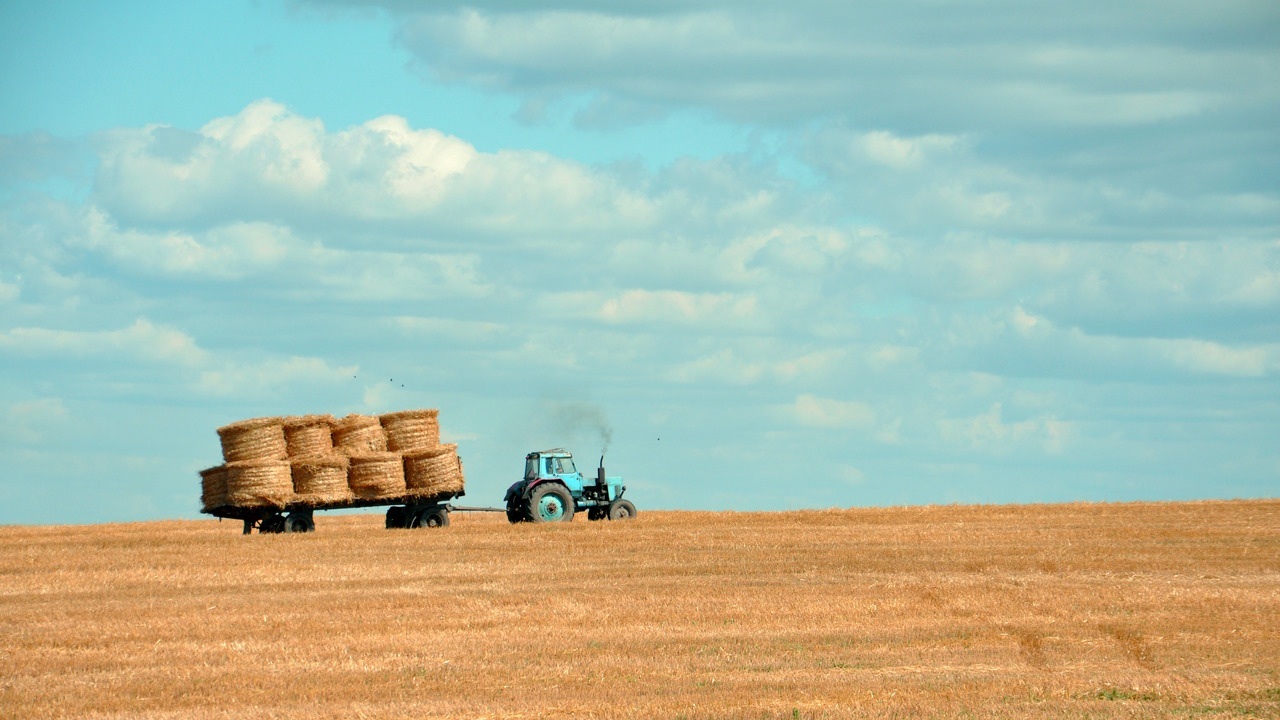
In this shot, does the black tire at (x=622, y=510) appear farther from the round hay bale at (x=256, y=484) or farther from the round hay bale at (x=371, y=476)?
the round hay bale at (x=256, y=484)

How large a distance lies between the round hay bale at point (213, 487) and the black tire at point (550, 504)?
7455 millimetres

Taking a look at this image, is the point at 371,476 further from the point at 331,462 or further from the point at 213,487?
the point at 213,487

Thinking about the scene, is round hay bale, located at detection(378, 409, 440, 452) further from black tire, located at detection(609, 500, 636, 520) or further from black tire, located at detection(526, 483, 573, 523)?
black tire, located at detection(609, 500, 636, 520)

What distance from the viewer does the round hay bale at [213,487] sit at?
106 ft

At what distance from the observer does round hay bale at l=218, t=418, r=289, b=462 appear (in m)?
31.7

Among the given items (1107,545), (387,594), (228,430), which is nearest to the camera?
(387,594)

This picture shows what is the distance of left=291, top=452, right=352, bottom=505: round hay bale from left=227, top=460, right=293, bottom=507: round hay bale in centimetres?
44

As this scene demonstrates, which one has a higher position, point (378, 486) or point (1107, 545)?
point (378, 486)

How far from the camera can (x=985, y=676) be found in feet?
47.6

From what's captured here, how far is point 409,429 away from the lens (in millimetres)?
33781

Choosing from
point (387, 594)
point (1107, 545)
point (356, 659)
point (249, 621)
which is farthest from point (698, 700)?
point (1107, 545)

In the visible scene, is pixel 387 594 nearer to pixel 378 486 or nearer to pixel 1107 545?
pixel 378 486

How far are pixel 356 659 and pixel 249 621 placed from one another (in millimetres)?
3474

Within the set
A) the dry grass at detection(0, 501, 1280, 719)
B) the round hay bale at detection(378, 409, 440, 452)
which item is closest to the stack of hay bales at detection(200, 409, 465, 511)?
the round hay bale at detection(378, 409, 440, 452)
